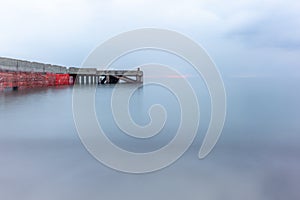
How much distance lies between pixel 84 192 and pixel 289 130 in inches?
137

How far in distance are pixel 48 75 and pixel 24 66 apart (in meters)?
2.58

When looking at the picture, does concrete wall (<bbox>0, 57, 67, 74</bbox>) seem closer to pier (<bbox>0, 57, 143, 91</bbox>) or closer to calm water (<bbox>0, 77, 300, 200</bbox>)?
pier (<bbox>0, 57, 143, 91</bbox>)

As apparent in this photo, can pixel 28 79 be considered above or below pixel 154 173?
above

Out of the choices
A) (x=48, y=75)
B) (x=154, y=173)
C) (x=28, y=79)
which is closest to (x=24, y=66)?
(x=28, y=79)

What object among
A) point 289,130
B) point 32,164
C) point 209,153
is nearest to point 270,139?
point 289,130

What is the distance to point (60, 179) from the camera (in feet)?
7.23

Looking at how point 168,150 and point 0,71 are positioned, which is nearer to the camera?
point 168,150

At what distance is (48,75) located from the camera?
15.1 m

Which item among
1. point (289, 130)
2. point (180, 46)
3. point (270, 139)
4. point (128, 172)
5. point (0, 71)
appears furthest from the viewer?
point (0, 71)

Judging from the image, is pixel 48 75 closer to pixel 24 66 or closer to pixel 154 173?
pixel 24 66

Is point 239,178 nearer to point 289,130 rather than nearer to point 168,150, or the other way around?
point 168,150

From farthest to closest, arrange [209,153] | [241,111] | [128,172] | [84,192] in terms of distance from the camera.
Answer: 1. [241,111]
2. [209,153]
3. [128,172]
4. [84,192]

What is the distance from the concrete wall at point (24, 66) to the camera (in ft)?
33.9

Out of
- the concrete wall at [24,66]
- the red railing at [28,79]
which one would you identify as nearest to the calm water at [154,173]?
the red railing at [28,79]
